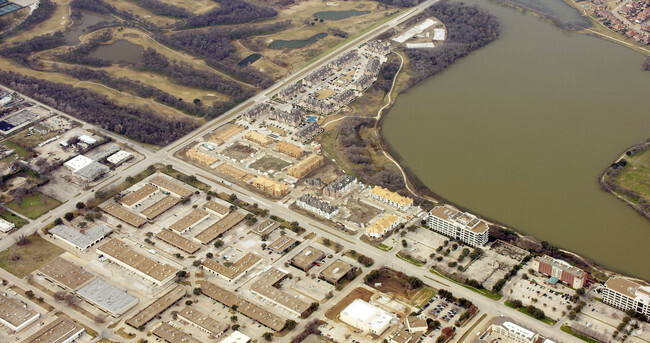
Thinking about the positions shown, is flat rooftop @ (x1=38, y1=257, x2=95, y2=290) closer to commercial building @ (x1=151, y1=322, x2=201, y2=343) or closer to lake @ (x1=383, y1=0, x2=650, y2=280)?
commercial building @ (x1=151, y1=322, x2=201, y2=343)

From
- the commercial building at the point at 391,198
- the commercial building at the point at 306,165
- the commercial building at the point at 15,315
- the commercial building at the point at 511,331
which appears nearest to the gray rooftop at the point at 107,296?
the commercial building at the point at 15,315

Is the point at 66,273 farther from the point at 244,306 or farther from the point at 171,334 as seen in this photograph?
the point at 244,306

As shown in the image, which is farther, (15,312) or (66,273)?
(66,273)

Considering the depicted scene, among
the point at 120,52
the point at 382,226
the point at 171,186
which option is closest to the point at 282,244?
the point at 382,226

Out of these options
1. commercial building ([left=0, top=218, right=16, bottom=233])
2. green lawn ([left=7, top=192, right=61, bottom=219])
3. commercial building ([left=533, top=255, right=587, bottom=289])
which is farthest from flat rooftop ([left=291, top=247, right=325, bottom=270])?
commercial building ([left=0, top=218, right=16, bottom=233])

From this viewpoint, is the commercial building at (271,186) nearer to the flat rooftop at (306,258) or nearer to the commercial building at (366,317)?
the flat rooftop at (306,258)
